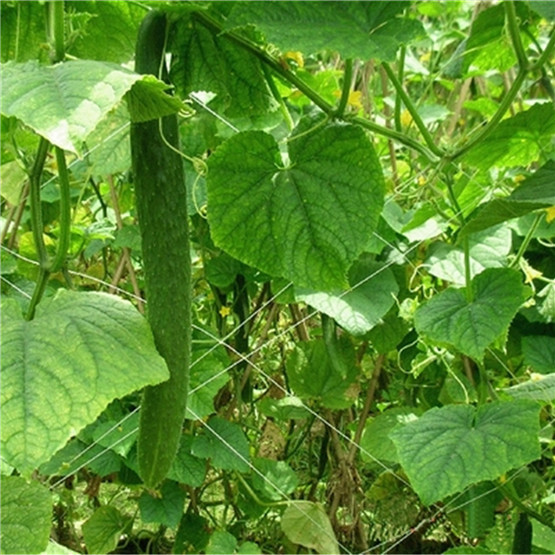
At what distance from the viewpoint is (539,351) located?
1545mm

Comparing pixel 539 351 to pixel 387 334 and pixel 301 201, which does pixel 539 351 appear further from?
pixel 301 201

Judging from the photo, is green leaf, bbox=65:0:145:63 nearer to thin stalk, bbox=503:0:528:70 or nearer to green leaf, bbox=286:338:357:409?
thin stalk, bbox=503:0:528:70

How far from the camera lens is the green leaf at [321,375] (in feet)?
5.43

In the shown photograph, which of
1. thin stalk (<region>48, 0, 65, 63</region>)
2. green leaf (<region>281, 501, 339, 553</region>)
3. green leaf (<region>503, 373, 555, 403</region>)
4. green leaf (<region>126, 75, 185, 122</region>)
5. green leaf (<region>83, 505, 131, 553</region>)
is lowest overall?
green leaf (<region>83, 505, 131, 553</region>)

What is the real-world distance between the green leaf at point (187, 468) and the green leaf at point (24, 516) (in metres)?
0.55

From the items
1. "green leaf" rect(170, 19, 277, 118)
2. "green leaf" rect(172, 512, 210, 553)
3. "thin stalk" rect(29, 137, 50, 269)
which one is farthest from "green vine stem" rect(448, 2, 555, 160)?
"green leaf" rect(172, 512, 210, 553)

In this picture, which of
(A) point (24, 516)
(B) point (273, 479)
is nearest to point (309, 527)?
(B) point (273, 479)

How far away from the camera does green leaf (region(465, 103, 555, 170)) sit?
113 centimetres

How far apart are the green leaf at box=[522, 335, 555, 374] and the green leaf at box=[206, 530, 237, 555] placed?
0.58 metres

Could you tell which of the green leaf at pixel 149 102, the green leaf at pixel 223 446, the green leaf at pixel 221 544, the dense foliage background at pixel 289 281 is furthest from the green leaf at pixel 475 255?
the green leaf at pixel 149 102

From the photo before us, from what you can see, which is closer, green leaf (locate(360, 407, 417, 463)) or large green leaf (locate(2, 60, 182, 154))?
large green leaf (locate(2, 60, 182, 154))

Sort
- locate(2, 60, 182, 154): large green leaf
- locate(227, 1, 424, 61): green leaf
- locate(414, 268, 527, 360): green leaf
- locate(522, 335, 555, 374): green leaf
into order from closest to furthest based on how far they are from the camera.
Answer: locate(2, 60, 182, 154): large green leaf → locate(227, 1, 424, 61): green leaf → locate(414, 268, 527, 360): green leaf → locate(522, 335, 555, 374): green leaf

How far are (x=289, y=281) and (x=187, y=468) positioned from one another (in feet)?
1.26

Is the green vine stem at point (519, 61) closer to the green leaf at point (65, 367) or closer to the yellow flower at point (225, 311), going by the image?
the green leaf at point (65, 367)
